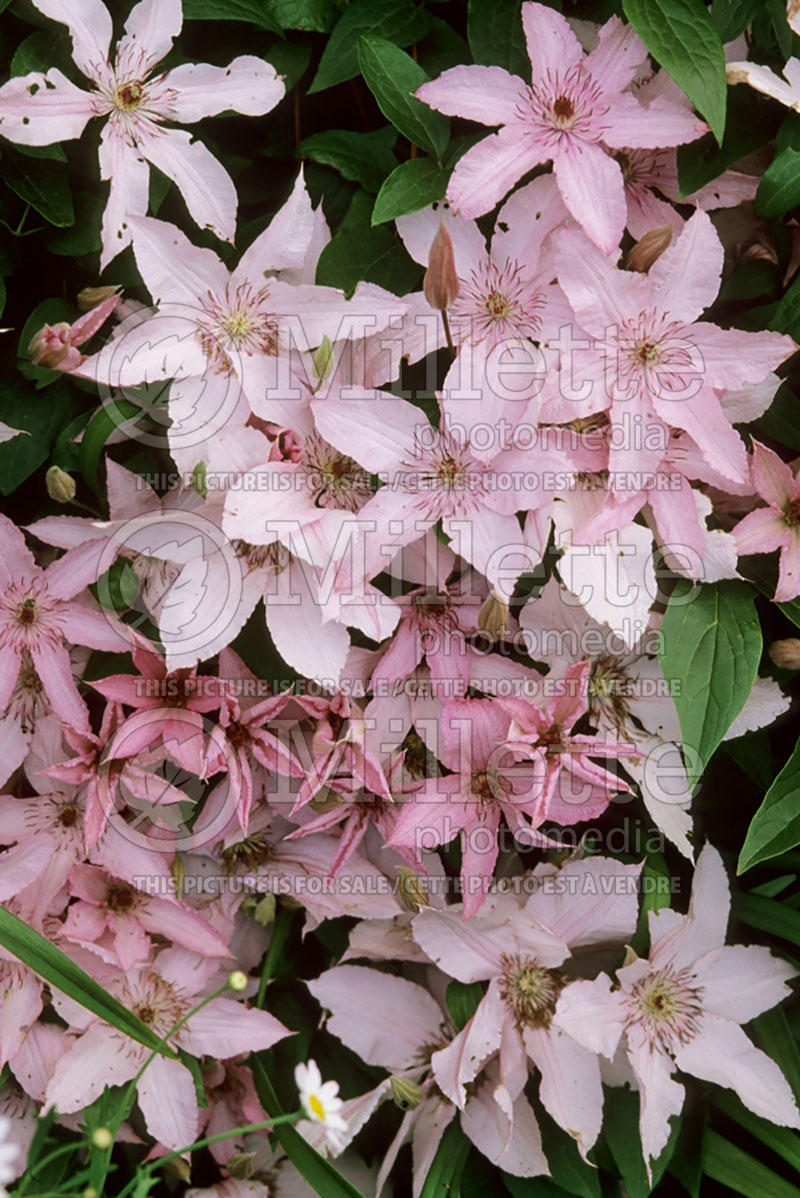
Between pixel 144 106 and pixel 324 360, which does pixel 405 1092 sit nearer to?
pixel 324 360

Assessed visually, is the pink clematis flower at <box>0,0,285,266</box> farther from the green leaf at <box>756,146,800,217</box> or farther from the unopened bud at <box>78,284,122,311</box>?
the green leaf at <box>756,146,800,217</box>

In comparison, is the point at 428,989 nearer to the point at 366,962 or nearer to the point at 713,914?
the point at 366,962

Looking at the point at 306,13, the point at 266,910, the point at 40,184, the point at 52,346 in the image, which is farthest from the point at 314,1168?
the point at 306,13

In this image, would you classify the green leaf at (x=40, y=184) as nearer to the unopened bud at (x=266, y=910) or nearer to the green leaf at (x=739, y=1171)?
the unopened bud at (x=266, y=910)

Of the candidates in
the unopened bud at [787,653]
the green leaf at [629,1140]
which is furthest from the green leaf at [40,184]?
the green leaf at [629,1140]

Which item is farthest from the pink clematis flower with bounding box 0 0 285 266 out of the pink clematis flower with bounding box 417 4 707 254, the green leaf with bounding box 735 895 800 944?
the green leaf with bounding box 735 895 800 944

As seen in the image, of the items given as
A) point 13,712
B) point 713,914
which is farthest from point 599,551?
point 13,712
